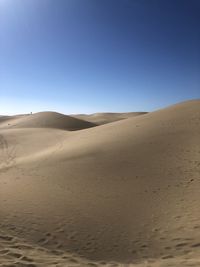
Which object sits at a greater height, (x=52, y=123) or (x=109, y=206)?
(x=52, y=123)

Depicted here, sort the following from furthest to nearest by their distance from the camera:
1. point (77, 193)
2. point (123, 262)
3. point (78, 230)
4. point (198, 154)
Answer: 1. point (198, 154)
2. point (77, 193)
3. point (78, 230)
4. point (123, 262)

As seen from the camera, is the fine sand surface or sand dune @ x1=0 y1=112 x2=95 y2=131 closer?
the fine sand surface

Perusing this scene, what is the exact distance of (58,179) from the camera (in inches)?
496

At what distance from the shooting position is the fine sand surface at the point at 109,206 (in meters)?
6.59

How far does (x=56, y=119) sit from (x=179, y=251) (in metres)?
43.5

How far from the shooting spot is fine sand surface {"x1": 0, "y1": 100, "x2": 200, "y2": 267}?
6.59m

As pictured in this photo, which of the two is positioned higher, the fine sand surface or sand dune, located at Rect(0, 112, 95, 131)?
sand dune, located at Rect(0, 112, 95, 131)

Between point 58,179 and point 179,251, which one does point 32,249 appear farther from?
point 58,179

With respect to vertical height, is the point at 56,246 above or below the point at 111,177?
below

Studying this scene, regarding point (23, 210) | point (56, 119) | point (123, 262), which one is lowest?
point (123, 262)

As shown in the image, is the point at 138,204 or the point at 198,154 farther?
the point at 198,154

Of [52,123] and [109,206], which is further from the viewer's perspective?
[52,123]

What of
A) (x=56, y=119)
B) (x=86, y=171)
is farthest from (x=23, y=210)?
(x=56, y=119)

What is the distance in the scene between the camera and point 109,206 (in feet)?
30.7
